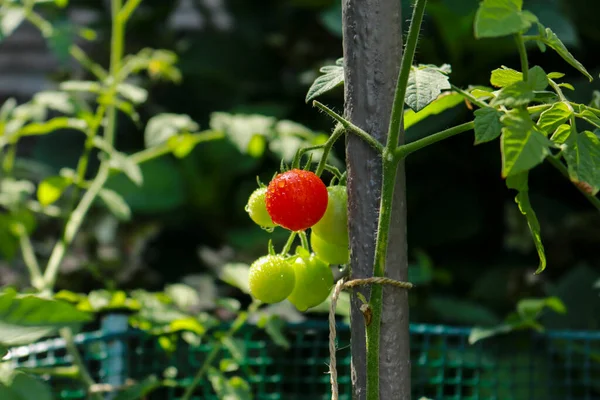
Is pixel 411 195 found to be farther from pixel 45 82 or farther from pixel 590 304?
pixel 45 82

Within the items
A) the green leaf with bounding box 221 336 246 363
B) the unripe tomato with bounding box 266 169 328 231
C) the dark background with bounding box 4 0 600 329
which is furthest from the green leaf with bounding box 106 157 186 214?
the unripe tomato with bounding box 266 169 328 231

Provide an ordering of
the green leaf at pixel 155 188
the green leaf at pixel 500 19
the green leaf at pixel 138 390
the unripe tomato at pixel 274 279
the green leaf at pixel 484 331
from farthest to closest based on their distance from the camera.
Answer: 1. the green leaf at pixel 155 188
2. the green leaf at pixel 484 331
3. the green leaf at pixel 138 390
4. the unripe tomato at pixel 274 279
5. the green leaf at pixel 500 19

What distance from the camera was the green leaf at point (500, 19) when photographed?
21.8 inches

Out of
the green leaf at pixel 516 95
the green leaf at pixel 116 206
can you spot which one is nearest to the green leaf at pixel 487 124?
the green leaf at pixel 516 95

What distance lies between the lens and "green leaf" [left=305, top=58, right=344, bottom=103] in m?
0.73

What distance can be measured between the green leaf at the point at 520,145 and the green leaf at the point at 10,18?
1.05m

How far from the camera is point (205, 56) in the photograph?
106 inches

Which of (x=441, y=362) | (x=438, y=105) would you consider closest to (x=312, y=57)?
(x=441, y=362)

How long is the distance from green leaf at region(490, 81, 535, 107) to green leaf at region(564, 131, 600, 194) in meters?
0.06

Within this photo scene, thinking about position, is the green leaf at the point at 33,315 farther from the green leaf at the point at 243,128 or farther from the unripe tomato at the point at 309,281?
the green leaf at the point at 243,128

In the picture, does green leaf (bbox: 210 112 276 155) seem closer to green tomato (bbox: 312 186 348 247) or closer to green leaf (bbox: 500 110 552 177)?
green tomato (bbox: 312 186 348 247)

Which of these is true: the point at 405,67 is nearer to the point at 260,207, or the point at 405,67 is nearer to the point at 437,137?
the point at 437,137

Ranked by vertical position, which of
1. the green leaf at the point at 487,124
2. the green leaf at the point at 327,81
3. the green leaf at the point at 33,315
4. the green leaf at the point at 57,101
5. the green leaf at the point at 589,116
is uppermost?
the green leaf at the point at 57,101

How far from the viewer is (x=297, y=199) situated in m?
0.70
